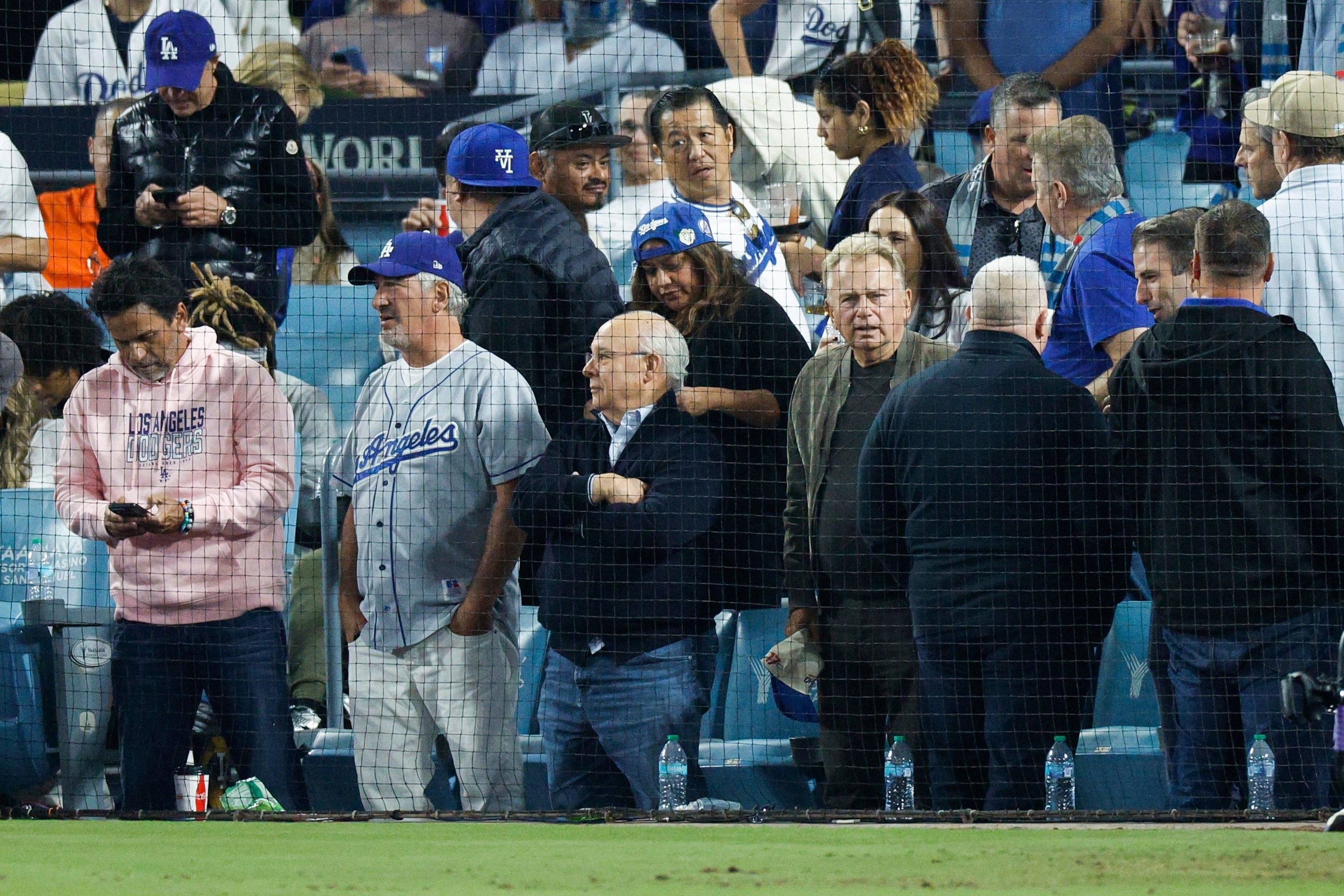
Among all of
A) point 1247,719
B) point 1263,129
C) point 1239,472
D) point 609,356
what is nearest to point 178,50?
point 609,356

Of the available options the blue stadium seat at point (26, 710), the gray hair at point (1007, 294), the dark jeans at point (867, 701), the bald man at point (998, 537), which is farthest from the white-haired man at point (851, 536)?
the blue stadium seat at point (26, 710)

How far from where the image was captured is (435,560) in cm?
555

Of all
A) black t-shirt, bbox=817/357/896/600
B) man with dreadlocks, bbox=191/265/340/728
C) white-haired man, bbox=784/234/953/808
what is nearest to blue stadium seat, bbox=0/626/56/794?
man with dreadlocks, bbox=191/265/340/728

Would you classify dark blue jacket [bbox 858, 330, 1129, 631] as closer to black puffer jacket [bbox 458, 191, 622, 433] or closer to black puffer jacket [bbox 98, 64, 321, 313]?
black puffer jacket [bbox 458, 191, 622, 433]

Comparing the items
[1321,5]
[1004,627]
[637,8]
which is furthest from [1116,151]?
[1004,627]

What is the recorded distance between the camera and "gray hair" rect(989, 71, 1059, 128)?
19.9 ft

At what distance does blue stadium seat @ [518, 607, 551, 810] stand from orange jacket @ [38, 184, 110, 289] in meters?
2.60

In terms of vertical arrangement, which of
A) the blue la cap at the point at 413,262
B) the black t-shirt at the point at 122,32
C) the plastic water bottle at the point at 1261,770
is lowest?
the plastic water bottle at the point at 1261,770

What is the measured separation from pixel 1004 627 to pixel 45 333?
3501 millimetres

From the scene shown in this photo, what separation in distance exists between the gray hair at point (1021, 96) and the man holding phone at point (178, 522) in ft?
8.04

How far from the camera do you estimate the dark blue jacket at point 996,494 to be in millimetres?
5105

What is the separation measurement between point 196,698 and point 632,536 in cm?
139

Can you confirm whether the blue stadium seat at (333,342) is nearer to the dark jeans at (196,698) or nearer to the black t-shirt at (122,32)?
the dark jeans at (196,698)

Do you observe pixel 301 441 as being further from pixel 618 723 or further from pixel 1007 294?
pixel 1007 294
